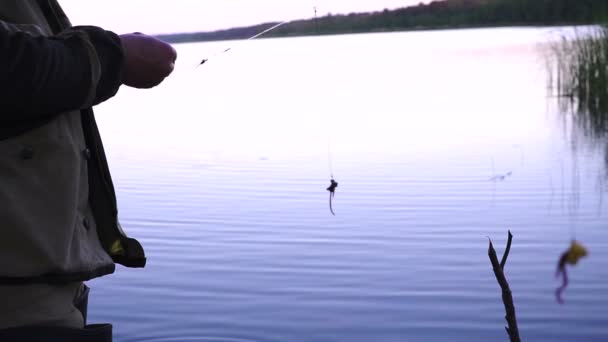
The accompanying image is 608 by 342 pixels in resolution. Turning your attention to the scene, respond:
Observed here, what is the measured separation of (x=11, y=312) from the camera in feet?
4.67

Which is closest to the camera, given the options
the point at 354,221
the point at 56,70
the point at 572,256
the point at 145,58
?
the point at 572,256

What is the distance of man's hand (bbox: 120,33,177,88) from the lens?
4.94ft

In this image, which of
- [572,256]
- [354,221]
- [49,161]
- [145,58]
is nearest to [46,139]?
[49,161]

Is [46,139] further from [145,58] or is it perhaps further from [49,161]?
[145,58]

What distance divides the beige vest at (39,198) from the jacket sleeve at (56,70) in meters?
0.02

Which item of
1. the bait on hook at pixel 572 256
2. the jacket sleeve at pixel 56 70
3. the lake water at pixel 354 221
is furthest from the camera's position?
the lake water at pixel 354 221

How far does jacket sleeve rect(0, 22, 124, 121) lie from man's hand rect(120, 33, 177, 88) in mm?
40

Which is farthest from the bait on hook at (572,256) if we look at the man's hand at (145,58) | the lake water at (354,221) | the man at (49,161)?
the lake water at (354,221)

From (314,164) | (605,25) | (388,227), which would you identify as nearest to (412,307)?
(388,227)

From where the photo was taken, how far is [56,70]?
1330mm

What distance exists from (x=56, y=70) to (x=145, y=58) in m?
0.20

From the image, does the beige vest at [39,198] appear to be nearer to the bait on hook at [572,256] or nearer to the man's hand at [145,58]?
the man's hand at [145,58]

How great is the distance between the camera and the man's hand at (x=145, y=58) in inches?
59.2

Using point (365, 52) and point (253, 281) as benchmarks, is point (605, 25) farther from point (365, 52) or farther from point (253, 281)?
point (365, 52)
